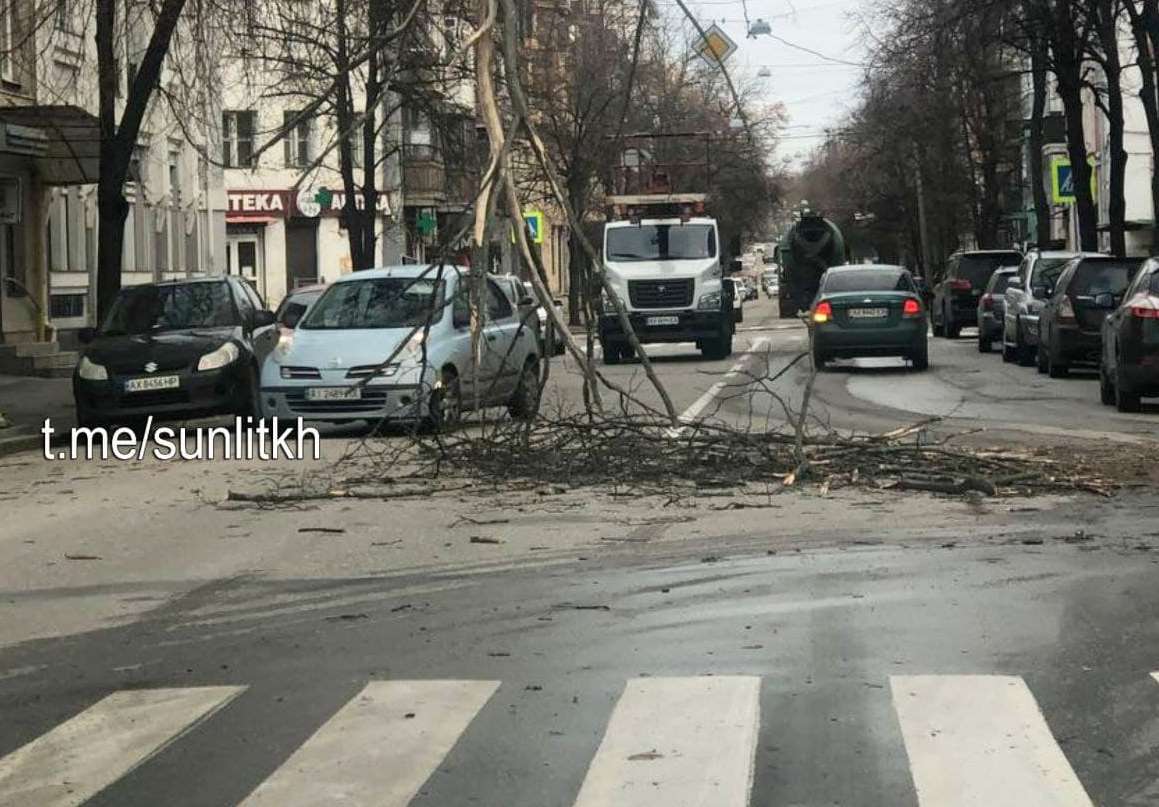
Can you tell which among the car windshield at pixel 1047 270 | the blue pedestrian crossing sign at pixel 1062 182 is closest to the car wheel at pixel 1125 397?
the car windshield at pixel 1047 270

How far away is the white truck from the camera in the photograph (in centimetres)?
3384

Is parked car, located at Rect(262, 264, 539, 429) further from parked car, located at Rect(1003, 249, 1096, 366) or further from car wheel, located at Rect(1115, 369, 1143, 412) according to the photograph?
parked car, located at Rect(1003, 249, 1096, 366)

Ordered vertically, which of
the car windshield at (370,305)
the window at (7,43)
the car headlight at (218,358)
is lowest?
the car headlight at (218,358)

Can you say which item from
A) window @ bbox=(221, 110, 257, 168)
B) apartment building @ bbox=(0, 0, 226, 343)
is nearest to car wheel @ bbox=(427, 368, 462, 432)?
apartment building @ bbox=(0, 0, 226, 343)

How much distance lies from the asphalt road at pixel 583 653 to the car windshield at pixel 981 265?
29.8 m

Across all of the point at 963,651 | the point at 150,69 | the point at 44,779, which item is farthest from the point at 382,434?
the point at 44,779

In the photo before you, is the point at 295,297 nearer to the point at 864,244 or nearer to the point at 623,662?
the point at 623,662

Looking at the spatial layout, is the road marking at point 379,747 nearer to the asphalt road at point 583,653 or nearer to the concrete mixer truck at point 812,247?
the asphalt road at point 583,653

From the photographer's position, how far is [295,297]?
23109mm

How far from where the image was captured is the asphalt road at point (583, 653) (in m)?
5.57

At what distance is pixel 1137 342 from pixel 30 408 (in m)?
13.4

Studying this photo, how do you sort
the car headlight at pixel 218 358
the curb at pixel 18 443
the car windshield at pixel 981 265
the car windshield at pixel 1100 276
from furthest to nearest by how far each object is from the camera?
the car windshield at pixel 981 265
the car windshield at pixel 1100 276
the car headlight at pixel 218 358
the curb at pixel 18 443

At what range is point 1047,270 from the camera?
29969 millimetres

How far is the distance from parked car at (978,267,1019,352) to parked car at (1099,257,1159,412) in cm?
1467
